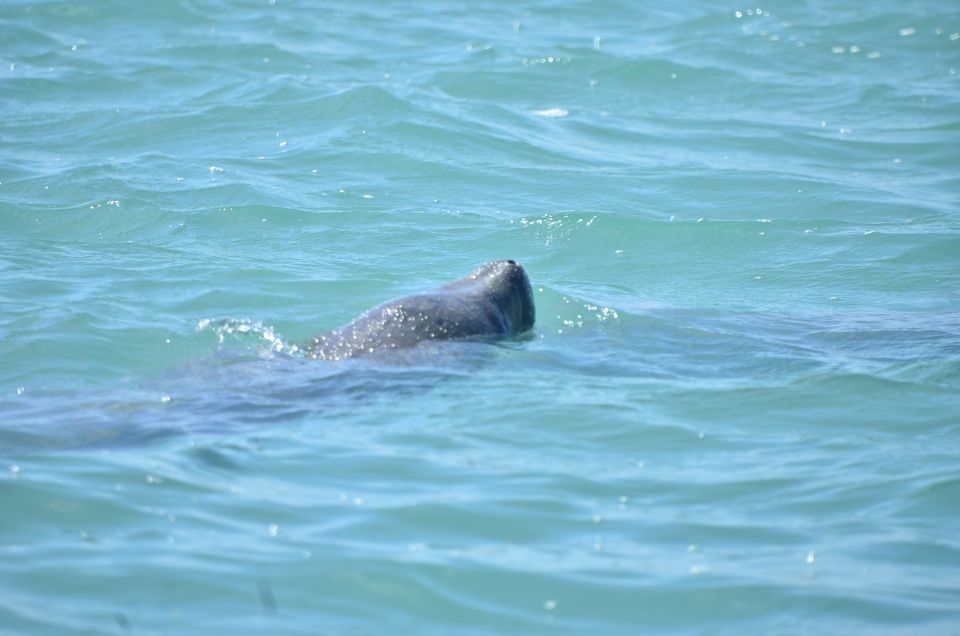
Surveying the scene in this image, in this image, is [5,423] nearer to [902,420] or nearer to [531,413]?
[531,413]

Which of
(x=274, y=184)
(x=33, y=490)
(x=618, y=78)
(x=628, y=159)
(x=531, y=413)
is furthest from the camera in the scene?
(x=618, y=78)

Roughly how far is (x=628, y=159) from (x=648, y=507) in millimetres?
8338

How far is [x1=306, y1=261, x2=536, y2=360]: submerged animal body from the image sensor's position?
7348 mm

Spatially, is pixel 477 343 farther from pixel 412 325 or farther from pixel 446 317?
pixel 412 325

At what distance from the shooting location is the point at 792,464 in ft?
19.9

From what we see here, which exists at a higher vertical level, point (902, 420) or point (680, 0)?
Answer: point (680, 0)

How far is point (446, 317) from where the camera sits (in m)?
7.52

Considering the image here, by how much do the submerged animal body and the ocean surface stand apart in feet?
0.59

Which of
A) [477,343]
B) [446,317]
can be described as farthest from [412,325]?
[477,343]

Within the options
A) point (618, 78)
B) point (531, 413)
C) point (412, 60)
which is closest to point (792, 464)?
point (531, 413)

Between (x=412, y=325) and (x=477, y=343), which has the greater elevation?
(x=412, y=325)

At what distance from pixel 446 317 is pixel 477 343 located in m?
0.24

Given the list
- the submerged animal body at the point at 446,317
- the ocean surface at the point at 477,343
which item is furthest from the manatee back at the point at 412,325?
the ocean surface at the point at 477,343

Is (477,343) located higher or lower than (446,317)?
lower
